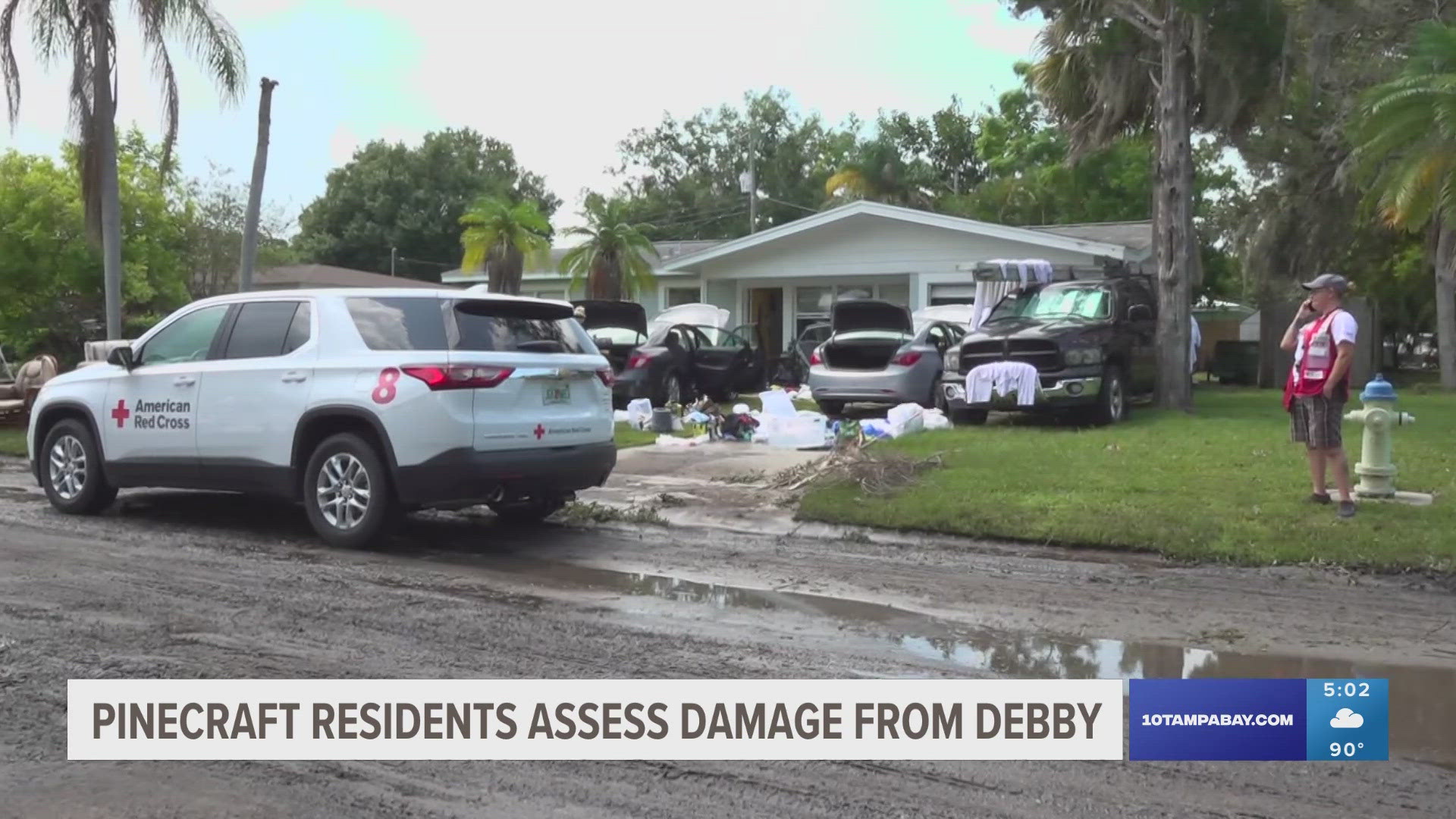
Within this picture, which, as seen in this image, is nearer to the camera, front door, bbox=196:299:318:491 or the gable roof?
front door, bbox=196:299:318:491

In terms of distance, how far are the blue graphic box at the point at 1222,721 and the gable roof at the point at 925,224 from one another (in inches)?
712

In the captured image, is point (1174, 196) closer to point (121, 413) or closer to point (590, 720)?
point (121, 413)

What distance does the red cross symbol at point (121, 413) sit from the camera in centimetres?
978

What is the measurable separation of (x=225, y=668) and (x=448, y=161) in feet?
163

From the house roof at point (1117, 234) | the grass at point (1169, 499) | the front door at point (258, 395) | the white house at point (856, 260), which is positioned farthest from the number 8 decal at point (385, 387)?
the house roof at point (1117, 234)

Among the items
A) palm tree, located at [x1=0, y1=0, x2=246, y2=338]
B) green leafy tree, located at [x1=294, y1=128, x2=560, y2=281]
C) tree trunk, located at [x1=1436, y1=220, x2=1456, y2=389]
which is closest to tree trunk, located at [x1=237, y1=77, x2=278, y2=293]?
palm tree, located at [x1=0, y1=0, x2=246, y2=338]

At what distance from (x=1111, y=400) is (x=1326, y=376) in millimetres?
6574

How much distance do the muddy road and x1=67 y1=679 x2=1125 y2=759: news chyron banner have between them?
146 millimetres

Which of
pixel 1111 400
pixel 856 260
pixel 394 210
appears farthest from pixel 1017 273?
pixel 394 210

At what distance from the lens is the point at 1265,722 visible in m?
4.79

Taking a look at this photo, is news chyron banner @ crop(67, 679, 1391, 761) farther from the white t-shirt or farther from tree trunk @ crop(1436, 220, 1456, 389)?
tree trunk @ crop(1436, 220, 1456, 389)

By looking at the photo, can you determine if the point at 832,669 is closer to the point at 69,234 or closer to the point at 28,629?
the point at 28,629

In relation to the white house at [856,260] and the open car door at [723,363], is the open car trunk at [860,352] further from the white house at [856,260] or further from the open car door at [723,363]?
the white house at [856,260]

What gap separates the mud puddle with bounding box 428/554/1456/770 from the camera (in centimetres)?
512
